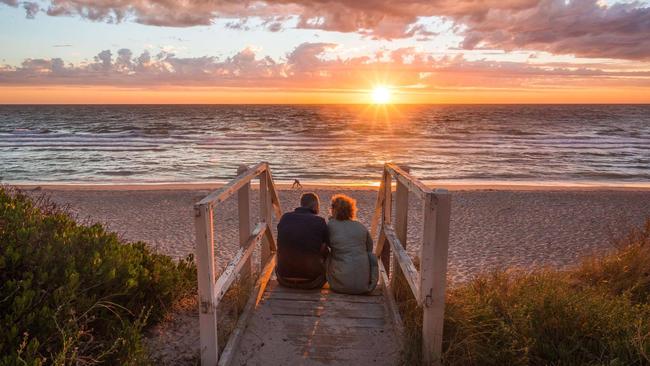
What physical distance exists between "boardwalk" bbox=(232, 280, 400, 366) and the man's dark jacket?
250 mm

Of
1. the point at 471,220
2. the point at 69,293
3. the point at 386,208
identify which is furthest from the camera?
the point at 471,220

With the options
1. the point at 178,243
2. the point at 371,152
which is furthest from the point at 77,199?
the point at 371,152

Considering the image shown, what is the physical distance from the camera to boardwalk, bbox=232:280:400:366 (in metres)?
3.88

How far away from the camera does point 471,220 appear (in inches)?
466

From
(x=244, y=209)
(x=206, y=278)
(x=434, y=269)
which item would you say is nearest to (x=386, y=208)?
(x=244, y=209)

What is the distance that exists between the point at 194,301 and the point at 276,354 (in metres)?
1.43

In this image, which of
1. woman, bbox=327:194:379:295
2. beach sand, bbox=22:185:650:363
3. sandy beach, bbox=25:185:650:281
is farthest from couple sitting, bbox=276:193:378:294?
sandy beach, bbox=25:185:650:281

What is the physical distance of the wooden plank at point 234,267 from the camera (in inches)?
143

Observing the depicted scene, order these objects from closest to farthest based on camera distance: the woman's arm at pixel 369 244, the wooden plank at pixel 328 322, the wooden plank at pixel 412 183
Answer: the wooden plank at pixel 412 183, the wooden plank at pixel 328 322, the woman's arm at pixel 369 244

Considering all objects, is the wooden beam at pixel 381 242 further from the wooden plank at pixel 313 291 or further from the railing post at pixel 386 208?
the wooden plank at pixel 313 291

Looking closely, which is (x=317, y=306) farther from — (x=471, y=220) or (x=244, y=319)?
(x=471, y=220)

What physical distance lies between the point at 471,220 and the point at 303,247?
7.71 meters

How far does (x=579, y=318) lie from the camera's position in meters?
3.92

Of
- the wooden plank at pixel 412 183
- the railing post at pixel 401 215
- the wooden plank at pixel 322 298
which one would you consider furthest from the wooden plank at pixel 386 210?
the wooden plank at pixel 322 298
